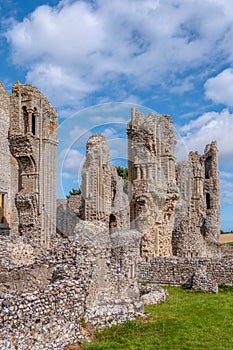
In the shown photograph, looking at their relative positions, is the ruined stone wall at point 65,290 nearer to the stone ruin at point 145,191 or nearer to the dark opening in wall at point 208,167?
the stone ruin at point 145,191

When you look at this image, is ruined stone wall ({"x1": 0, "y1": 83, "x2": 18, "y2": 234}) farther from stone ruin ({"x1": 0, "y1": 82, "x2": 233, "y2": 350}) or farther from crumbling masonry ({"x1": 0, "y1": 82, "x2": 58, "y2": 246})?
crumbling masonry ({"x1": 0, "y1": 82, "x2": 58, "y2": 246})

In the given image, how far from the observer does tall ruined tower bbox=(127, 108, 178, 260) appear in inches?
623

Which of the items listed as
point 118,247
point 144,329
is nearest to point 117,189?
point 118,247

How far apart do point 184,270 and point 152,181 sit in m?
4.13

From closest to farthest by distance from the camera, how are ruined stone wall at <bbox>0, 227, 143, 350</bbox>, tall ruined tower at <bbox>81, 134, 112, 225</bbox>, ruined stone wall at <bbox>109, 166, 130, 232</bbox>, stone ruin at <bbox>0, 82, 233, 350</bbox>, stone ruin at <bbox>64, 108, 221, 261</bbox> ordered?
ruined stone wall at <bbox>0, 227, 143, 350</bbox> → stone ruin at <bbox>0, 82, 233, 350</bbox> → tall ruined tower at <bbox>81, 134, 112, 225</bbox> → stone ruin at <bbox>64, 108, 221, 261</bbox> → ruined stone wall at <bbox>109, 166, 130, 232</bbox>

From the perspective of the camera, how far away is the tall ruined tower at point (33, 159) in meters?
15.4

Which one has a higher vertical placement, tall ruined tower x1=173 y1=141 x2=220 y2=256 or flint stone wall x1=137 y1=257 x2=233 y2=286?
tall ruined tower x1=173 y1=141 x2=220 y2=256

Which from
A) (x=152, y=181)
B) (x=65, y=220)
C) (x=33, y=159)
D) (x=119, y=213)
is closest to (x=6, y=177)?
(x=65, y=220)

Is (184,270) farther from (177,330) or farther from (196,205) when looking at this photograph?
(196,205)

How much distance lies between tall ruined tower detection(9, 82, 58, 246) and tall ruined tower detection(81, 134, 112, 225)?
1562 mm

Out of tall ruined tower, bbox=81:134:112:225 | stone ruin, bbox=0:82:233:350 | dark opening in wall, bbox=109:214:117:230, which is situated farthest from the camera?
dark opening in wall, bbox=109:214:117:230

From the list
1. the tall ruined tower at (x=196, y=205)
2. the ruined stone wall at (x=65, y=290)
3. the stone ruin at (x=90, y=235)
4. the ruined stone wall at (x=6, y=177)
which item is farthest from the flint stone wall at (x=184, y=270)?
the ruined stone wall at (x=6, y=177)

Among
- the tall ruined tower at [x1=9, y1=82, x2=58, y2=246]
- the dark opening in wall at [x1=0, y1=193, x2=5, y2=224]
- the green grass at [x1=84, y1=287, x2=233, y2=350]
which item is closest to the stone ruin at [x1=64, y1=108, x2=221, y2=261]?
the tall ruined tower at [x1=9, y1=82, x2=58, y2=246]

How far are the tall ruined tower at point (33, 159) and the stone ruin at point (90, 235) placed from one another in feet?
0.13
